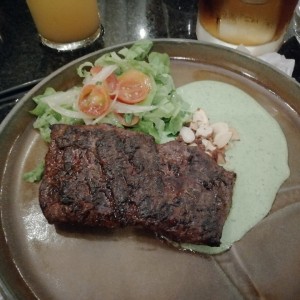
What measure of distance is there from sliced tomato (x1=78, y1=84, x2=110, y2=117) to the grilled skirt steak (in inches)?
7.9

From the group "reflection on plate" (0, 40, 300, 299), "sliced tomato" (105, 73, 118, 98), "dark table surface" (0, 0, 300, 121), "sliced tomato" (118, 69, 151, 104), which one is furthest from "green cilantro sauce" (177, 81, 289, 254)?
"dark table surface" (0, 0, 300, 121)

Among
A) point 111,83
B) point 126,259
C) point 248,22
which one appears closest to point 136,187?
point 126,259

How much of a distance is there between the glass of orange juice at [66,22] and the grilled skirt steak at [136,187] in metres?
0.84

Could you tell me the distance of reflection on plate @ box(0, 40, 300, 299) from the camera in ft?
4.52

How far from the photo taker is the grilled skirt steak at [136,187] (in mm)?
1431

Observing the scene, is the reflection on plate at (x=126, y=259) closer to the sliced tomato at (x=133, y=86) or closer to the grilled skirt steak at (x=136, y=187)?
the grilled skirt steak at (x=136, y=187)

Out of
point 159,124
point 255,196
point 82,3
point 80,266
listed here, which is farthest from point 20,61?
point 255,196

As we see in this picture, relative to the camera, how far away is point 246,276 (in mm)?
1395

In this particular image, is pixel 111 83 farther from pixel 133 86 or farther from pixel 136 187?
pixel 136 187

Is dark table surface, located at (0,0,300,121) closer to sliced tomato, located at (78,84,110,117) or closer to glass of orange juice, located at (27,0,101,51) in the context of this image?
glass of orange juice, located at (27,0,101,51)

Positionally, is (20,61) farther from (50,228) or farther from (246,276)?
(246,276)

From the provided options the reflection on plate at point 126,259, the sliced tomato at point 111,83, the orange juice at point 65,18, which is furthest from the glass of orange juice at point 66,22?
the reflection on plate at point 126,259

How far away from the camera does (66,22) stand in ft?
7.02

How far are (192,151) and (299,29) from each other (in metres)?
1.25
